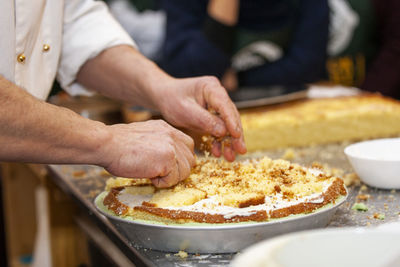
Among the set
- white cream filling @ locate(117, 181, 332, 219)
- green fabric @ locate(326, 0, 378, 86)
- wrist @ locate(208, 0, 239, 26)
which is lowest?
green fabric @ locate(326, 0, 378, 86)

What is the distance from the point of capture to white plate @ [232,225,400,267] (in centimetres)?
60

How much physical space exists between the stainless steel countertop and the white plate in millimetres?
341

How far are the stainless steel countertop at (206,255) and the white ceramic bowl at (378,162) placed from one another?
31 millimetres

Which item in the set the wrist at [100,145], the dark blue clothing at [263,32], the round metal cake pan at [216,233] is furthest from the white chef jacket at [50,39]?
the dark blue clothing at [263,32]

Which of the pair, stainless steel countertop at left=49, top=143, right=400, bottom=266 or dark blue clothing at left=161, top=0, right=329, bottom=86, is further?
dark blue clothing at left=161, top=0, right=329, bottom=86

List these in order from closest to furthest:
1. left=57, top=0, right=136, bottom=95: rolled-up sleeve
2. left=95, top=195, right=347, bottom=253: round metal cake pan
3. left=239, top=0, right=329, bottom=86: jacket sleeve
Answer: left=95, top=195, right=347, bottom=253: round metal cake pan < left=57, top=0, right=136, bottom=95: rolled-up sleeve < left=239, top=0, right=329, bottom=86: jacket sleeve

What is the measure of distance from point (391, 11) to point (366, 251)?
3392 millimetres

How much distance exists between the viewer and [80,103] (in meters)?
2.81

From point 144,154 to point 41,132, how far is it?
0.19m

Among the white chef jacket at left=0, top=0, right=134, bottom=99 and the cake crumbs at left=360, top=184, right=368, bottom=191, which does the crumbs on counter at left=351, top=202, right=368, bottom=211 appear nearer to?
the cake crumbs at left=360, top=184, right=368, bottom=191

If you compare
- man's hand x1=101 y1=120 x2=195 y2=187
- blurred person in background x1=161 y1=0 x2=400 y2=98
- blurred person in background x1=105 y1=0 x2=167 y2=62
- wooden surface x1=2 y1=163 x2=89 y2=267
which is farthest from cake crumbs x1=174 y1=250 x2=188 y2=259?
blurred person in background x1=105 y1=0 x2=167 y2=62

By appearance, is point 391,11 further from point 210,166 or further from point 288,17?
point 210,166

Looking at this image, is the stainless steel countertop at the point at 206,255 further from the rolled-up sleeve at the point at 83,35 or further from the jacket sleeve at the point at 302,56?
the jacket sleeve at the point at 302,56

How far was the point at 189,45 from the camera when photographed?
277 centimetres
